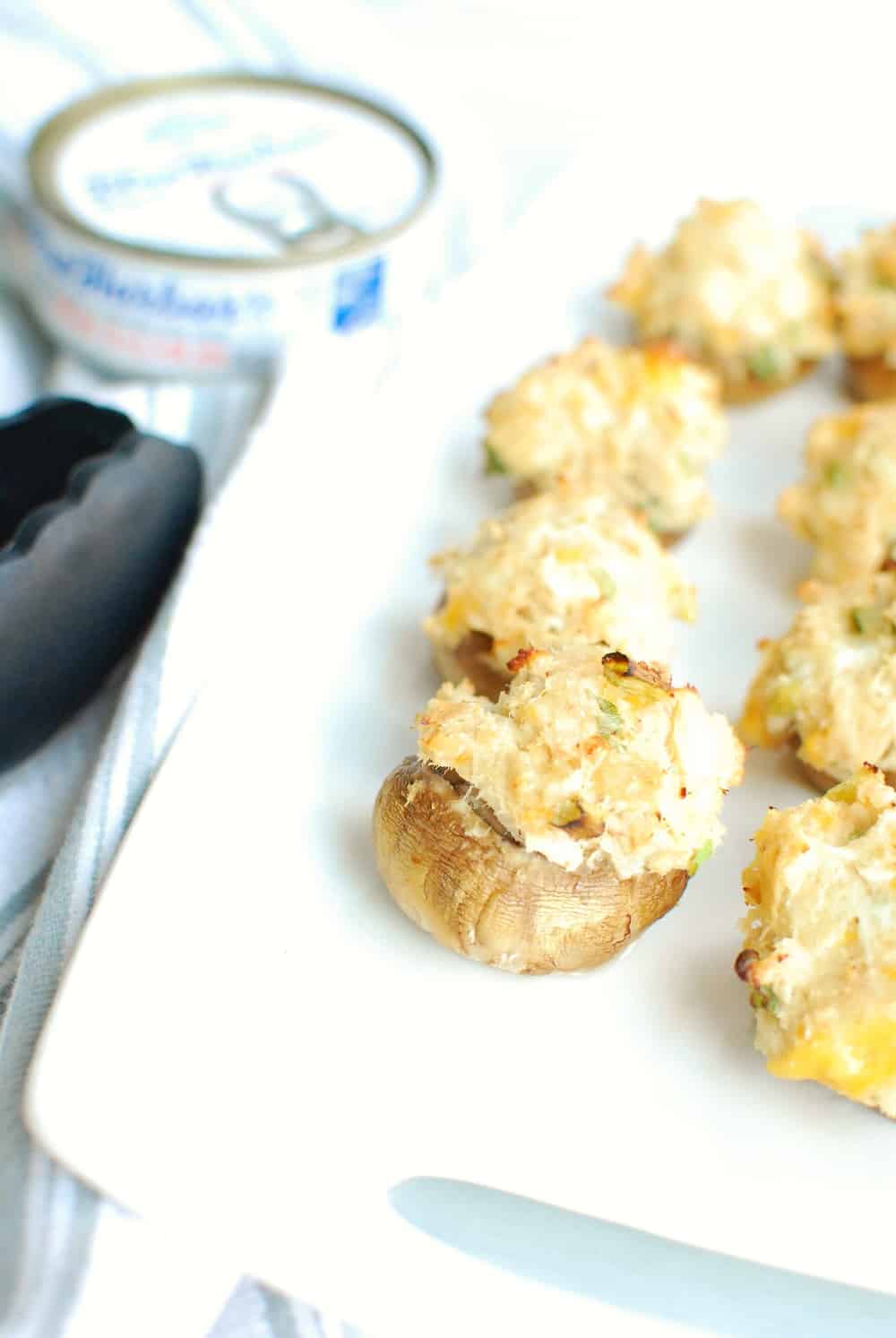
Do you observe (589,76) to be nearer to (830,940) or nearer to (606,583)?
(606,583)

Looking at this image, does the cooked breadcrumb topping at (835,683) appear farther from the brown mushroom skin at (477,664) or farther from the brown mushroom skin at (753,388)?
the brown mushroom skin at (753,388)

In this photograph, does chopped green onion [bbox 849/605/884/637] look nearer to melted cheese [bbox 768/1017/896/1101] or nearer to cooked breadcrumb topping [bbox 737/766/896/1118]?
cooked breadcrumb topping [bbox 737/766/896/1118]

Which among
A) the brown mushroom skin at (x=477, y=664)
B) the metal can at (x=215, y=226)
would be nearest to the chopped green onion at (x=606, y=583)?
the brown mushroom skin at (x=477, y=664)

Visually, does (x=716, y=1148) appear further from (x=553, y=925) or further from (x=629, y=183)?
(x=629, y=183)

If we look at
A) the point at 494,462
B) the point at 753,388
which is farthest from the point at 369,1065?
the point at 753,388

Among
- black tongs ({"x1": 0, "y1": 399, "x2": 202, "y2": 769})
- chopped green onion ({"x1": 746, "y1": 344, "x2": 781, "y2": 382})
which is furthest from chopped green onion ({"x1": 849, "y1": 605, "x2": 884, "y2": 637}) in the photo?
black tongs ({"x1": 0, "y1": 399, "x2": 202, "y2": 769})

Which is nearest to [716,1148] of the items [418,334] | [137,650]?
[137,650]
